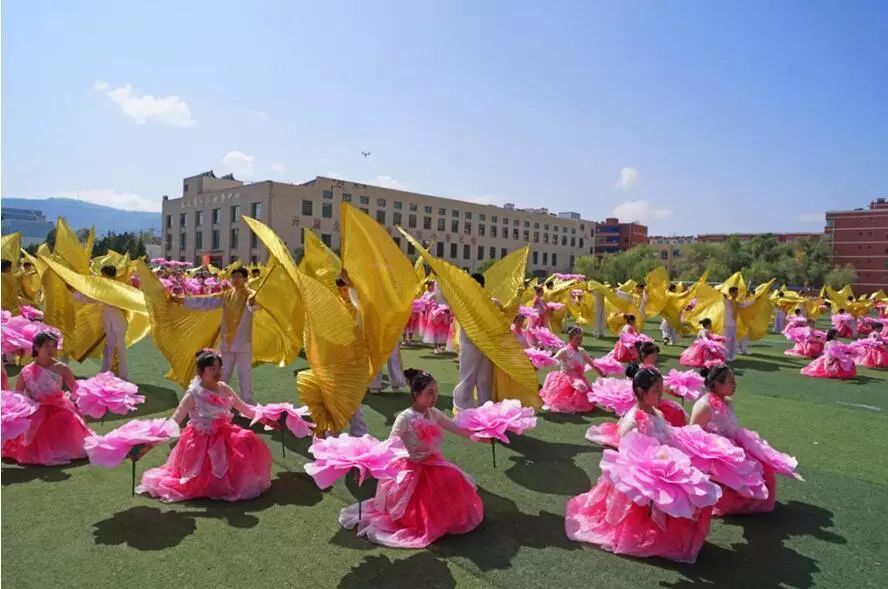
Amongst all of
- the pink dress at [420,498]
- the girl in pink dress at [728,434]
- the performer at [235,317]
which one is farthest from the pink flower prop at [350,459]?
the performer at [235,317]

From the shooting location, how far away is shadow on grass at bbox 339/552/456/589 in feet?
10.7

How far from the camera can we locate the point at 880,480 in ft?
17.1

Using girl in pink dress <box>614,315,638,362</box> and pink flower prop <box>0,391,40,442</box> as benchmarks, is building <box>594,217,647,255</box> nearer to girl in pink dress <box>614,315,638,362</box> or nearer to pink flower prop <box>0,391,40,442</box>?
girl in pink dress <box>614,315,638,362</box>

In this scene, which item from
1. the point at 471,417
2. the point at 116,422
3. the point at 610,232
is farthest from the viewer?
the point at 610,232

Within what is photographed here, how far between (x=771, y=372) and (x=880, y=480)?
680 cm

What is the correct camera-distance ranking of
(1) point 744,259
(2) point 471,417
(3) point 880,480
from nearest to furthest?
(2) point 471,417, (3) point 880,480, (1) point 744,259

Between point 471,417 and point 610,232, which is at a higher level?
point 610,232

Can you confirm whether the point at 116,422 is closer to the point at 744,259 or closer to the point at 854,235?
the point at 744,259

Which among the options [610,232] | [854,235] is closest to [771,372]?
[854,235]

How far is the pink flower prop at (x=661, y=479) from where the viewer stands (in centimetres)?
318

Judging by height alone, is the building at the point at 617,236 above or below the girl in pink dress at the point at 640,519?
above

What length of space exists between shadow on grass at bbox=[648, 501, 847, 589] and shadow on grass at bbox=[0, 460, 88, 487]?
14.2ft

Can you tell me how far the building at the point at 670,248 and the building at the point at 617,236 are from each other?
368 cm

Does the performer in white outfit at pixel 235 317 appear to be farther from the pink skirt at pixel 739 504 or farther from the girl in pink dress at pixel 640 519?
the pink skirt at pixel 739 504
